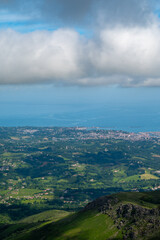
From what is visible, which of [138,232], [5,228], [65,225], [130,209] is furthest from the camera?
[5,228]

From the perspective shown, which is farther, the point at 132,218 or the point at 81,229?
the point at 81,229

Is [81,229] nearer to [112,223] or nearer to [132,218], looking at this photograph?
[112,223]

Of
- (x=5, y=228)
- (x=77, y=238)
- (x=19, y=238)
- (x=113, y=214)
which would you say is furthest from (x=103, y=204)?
(x=5, y=228)

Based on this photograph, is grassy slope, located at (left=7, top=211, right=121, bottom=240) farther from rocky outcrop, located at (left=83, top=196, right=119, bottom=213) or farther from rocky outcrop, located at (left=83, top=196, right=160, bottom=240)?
rocky outcrop, located at (left=83, top=196, right=119, bottom=213)

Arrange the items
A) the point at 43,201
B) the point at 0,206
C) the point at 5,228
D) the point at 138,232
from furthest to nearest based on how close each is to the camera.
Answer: the point at 43,201
the point at 0,206
the point at 5,228
the point at 138,232

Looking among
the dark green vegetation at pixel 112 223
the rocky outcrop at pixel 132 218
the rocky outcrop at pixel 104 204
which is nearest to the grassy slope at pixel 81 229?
the dark green vegetation at pixel 112 223

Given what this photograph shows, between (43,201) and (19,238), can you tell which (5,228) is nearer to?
(19,238)

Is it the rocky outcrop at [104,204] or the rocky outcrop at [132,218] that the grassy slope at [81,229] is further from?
the rocky outcrop at [104,204]

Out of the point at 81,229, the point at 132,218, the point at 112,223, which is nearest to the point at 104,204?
the point at 112,223

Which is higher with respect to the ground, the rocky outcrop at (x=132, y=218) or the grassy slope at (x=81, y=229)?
the rocky outcrop at (x=132, y=218)
